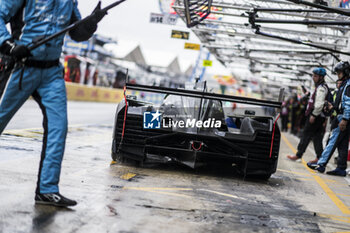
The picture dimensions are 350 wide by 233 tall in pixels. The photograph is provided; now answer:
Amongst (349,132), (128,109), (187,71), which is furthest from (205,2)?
(187,71)

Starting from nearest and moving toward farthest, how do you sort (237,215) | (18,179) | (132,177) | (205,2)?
1. (237,215)
2. (18,179)
3. (132,177)
4. (205,2)

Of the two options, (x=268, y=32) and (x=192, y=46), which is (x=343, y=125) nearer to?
(x=268, y=32)

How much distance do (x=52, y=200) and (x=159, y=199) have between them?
1150mm

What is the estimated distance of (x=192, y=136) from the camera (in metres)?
6.34

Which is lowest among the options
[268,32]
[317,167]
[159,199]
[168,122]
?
[317,167]

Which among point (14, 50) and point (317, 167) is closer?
point (14, 50)

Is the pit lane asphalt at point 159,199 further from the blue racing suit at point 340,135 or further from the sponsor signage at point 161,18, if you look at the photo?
the sponsor signage at point 161,18

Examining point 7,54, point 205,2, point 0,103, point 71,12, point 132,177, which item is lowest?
point 132,177

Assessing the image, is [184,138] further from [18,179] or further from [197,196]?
[18,179]

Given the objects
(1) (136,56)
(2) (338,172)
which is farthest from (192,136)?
(1) (136,56)

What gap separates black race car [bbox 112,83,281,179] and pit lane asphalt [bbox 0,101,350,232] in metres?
0.25

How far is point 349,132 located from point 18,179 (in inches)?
236

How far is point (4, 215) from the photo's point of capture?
3414 mm

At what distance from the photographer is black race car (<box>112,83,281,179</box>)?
20.9 ft
